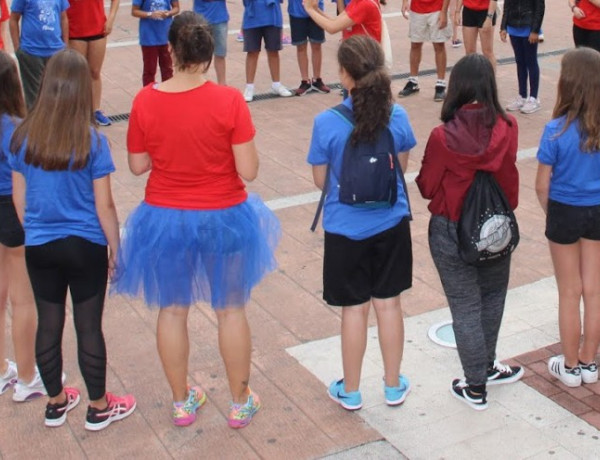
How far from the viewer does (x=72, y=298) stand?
163 inches

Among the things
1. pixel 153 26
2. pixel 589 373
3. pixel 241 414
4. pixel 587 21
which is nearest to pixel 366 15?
pixel 587 21

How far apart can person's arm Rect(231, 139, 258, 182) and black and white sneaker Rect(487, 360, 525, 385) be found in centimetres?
165

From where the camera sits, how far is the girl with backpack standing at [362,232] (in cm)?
399

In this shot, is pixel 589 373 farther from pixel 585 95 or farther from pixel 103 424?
pixel 103 424

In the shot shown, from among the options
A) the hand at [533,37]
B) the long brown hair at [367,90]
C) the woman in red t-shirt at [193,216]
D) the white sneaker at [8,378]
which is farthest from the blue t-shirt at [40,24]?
the long brown hair at [367,90]

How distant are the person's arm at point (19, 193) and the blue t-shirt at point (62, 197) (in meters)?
0.03

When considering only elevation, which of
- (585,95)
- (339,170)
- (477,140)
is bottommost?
(339,170)

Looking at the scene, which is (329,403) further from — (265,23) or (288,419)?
(265,23)

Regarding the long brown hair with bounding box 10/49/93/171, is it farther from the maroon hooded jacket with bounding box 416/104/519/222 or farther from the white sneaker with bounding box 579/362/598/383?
the white sneaker with bounding box 579/362/598/383

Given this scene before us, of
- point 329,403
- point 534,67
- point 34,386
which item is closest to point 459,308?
point 329,403

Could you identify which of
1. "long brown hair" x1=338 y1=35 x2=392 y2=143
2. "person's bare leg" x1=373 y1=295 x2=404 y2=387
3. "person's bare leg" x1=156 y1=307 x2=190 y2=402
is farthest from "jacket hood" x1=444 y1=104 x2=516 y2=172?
"person's bare leg" x1=156 y1=307 x2=190 y2=402

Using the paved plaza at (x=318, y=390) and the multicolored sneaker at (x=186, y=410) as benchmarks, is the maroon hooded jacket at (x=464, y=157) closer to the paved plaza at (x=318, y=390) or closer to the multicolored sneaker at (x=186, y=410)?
the paved plaza at (x=318, y=390)

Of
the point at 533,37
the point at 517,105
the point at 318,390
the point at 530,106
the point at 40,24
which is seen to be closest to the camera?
the point at 318,390

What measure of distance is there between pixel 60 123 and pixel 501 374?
8.14 ft
